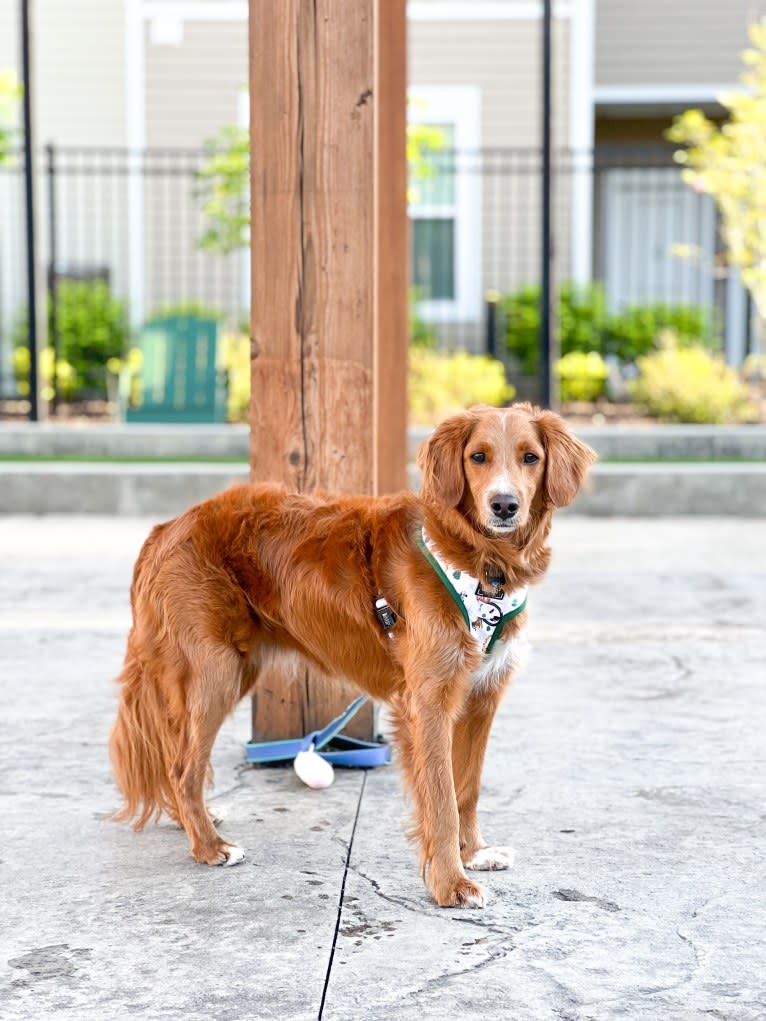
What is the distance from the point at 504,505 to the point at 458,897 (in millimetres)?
920

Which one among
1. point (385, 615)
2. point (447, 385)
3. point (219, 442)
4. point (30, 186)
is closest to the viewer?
point (385, 615)

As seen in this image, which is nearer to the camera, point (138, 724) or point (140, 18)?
point (138, 724)

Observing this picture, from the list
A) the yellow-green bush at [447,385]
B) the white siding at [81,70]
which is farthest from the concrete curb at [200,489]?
the white siding at [81,70]

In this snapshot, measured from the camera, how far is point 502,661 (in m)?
3.43

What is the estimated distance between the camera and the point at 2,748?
4453 mm

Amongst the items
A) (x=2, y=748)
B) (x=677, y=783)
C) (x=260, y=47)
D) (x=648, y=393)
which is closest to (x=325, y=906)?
(x=677, y=783)

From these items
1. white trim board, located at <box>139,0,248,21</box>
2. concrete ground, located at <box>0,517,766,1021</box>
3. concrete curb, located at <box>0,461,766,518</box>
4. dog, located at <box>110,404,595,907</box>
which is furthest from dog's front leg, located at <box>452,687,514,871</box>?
white trim board, located at <box>139,0,248,21</box>

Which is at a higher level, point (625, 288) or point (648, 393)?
point (625, 288)

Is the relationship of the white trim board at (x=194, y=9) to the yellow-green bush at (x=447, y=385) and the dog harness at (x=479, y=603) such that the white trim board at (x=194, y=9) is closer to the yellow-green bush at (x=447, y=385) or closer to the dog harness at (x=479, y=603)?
the yellow-green bush at (x=447, y=385)

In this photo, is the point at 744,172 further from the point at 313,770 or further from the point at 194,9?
the point at 313,770

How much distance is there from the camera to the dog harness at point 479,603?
334 cm

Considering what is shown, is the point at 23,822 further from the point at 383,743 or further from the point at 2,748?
the point at 383,743

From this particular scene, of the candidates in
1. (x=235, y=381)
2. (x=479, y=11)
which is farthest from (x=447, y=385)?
(x=479, y=11)

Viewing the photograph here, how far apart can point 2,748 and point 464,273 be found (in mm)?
11502
